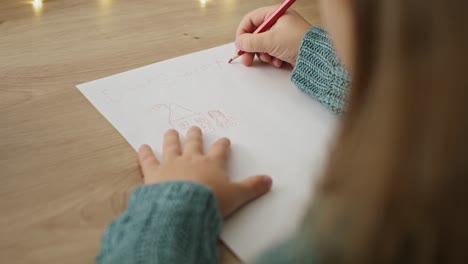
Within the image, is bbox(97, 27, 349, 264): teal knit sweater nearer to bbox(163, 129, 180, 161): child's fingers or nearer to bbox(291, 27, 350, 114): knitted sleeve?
bbox(163, 129, 180, 161): child's fingers

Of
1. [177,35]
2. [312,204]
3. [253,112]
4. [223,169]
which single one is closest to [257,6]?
[177,35]

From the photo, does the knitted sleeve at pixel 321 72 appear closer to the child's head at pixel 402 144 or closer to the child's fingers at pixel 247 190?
the child's fingers at pixel 247 190

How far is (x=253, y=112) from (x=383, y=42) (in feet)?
1.36

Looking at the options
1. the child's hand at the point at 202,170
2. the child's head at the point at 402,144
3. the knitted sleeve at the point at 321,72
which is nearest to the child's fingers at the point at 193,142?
the child's hand at the point at 202,170

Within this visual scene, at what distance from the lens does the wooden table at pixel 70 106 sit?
0.59 m

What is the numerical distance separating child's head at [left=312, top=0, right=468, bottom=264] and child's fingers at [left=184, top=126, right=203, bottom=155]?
0.96 ft

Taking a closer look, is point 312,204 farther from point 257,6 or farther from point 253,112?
point 257,6

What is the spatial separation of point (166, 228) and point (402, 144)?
0.88 feet

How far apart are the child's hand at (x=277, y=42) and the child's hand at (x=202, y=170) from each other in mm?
210

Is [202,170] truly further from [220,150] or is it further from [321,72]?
[321,72]

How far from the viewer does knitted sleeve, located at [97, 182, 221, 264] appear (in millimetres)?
541

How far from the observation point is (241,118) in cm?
75

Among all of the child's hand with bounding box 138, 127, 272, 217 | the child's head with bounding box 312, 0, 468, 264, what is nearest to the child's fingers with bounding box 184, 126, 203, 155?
the child's hand with bounding box 138, 127, 272, 217

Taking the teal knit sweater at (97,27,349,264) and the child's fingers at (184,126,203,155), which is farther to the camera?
the child's fingers at (184,126,203,155)
